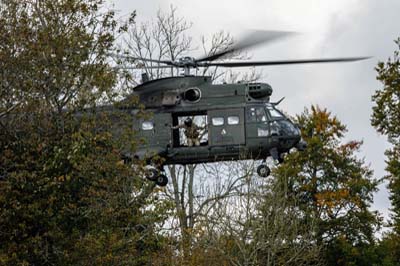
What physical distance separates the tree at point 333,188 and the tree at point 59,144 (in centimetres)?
2376

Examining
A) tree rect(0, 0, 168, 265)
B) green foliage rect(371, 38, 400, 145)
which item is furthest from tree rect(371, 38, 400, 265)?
tree rect(0, 0, 168, 265)

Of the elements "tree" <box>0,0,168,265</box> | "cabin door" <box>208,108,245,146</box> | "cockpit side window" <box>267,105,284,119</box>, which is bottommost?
"tree" <box>0,0,168,265</box>

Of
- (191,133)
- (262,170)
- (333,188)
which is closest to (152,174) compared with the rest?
(262,170)

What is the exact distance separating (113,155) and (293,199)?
22228 millimetres

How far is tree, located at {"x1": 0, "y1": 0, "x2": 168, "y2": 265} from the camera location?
74.4ft

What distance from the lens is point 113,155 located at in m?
24.8

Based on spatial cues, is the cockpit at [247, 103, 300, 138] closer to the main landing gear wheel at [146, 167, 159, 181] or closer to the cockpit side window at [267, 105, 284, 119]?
the cockpit side window at [267, 105, 284, 119]

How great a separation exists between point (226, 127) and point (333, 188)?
738 inches

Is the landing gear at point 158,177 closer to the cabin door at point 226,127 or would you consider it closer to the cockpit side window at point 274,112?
the cabin door at point 226,127

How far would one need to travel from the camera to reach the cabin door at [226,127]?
33.6 m

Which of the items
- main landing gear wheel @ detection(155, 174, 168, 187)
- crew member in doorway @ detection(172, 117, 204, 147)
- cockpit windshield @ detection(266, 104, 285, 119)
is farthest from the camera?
crew member in doorway @ detection(172, 117, 204, 147)

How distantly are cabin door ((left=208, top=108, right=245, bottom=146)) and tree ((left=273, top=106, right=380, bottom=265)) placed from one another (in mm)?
14870

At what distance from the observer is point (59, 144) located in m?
23.4

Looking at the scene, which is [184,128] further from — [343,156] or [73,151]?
[343,156]
